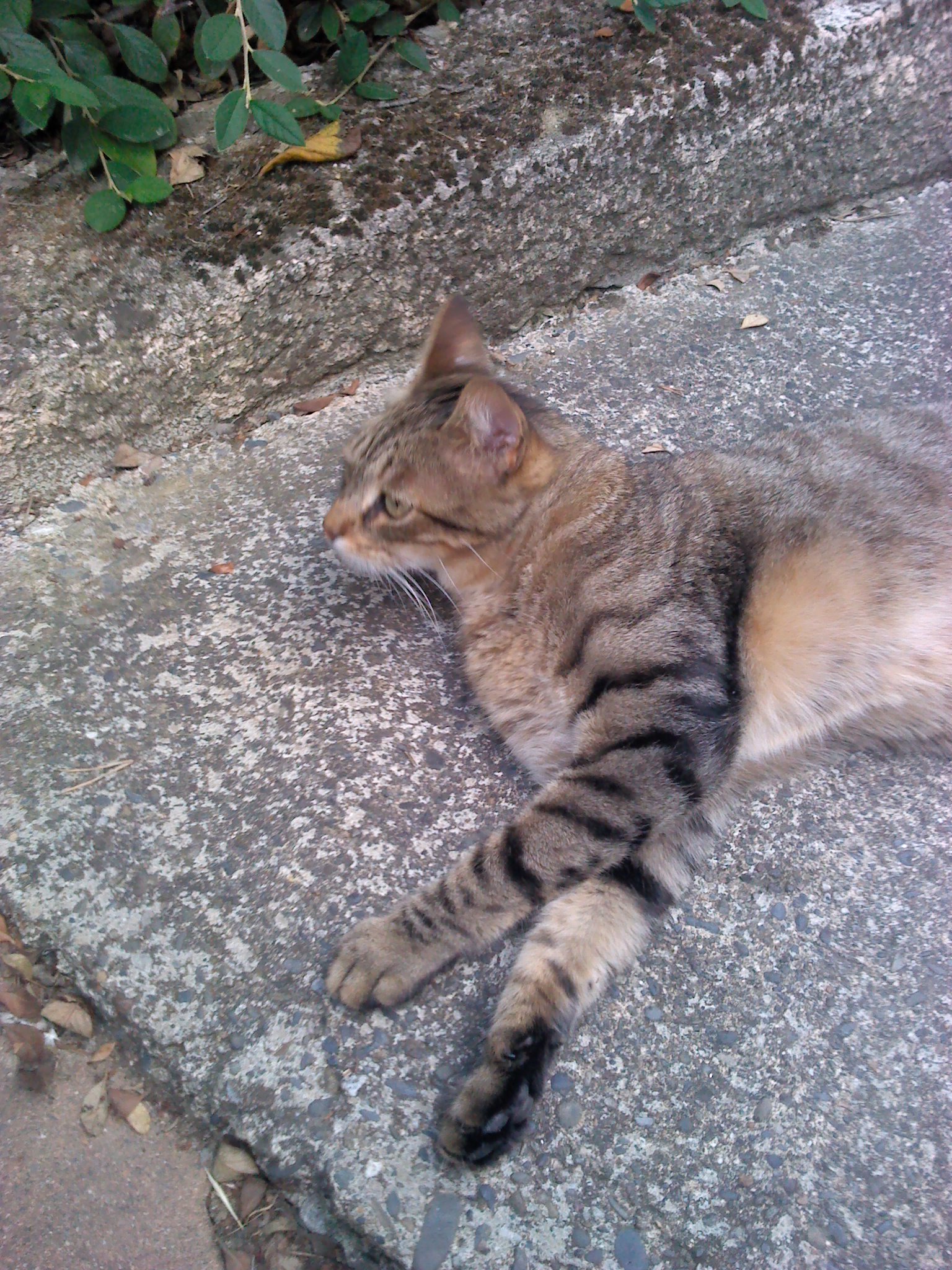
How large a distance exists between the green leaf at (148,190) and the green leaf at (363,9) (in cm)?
84

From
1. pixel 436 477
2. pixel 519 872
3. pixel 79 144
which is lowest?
pixel 519 872

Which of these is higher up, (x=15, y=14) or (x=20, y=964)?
(x=15, y=14)

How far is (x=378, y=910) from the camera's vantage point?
74.9 inches

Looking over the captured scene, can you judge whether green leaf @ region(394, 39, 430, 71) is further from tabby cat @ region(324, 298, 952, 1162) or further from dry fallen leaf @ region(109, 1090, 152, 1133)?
Answer: dry fallen leaf @ region(109, 1090, 152, 1133)

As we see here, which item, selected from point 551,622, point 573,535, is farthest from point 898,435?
point 551,622

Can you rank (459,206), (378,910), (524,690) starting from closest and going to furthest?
(378,910), (524,690), (459,206)

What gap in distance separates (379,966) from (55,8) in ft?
8.62

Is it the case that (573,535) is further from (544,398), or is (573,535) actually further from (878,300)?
(878,300)

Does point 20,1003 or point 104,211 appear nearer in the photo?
point 20,1003

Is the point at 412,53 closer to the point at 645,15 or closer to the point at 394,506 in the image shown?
the point at 645,15

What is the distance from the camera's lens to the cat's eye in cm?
229

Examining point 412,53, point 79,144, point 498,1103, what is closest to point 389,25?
point 412,53

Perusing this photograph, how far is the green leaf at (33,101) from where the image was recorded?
2260 millimetres

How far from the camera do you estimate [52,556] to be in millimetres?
2418
